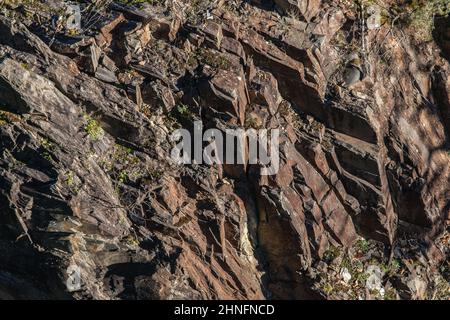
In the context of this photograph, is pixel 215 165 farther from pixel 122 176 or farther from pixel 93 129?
pixel 93 129

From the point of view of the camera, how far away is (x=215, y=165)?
909 cm

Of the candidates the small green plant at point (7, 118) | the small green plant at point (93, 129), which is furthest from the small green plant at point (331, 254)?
the small green plant at point (7, 118)

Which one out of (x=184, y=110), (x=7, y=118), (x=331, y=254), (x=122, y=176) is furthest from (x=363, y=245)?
(x=7, y=118)

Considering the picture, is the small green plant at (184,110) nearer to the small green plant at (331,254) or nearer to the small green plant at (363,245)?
the small green plant at (331,254)

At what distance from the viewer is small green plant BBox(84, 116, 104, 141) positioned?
344 inches

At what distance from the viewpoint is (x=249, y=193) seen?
9.15 meters

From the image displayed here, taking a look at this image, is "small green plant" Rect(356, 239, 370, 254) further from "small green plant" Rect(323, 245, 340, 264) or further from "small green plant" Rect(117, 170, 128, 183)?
"small green plant" Rect(117, 170, 128, 183)

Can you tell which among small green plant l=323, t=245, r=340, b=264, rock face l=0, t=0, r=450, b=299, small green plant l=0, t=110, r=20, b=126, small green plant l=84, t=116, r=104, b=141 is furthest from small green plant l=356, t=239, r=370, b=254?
small green plant l=0, t=110, r=20, b=126

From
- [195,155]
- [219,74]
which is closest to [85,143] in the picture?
[195,155]

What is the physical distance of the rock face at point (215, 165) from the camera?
8398 mm

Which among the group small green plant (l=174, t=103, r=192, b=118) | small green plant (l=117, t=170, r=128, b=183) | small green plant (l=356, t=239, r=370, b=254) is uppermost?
small green plant (l=174, t=103, r=192, b=118)

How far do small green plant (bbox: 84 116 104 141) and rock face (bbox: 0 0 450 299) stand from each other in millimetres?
15

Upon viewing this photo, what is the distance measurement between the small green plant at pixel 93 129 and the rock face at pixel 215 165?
0.01 m

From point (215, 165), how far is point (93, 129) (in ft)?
5.89
